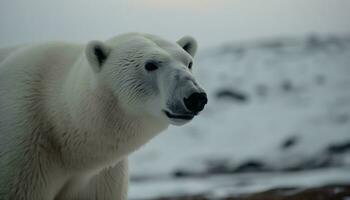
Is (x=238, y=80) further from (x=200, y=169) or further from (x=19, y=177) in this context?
(x=19, y=177)

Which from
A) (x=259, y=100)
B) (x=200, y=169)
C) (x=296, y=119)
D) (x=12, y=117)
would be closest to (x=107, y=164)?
(x=12, y=117)

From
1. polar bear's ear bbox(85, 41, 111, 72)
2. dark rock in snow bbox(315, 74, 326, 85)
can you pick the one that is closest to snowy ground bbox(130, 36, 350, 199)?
dark rock in snow bbox(315, 74, 326, 85)

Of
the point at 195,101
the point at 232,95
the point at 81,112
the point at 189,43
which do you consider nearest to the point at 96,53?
the point at 81,112

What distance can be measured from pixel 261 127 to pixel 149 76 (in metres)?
20.2

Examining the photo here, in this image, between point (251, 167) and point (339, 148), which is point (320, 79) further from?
point (251, 167)

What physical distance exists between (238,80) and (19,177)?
25.0 m

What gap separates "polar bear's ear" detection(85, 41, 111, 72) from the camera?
3764 millimetres

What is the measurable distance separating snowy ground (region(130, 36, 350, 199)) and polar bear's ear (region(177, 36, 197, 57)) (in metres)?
9.19

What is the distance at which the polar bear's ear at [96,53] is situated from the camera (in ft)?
12.3

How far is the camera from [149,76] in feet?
11.9

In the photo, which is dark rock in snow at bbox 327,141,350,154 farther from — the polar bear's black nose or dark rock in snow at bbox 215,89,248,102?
the polar bear's black nose

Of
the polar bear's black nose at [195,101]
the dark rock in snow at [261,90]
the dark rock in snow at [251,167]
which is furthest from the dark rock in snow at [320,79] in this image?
the polar bear's black nose at [195,101]

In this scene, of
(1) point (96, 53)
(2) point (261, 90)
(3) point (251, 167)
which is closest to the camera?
(1) point (96, 53)

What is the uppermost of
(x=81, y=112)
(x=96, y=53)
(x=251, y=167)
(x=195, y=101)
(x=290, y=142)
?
(x=290, y=142)
